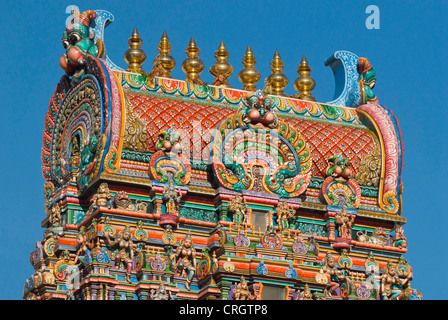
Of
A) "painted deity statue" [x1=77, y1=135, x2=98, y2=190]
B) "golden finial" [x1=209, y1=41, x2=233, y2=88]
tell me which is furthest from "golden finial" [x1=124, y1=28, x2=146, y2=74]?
"painted deity statue" [x1=77, y1=135, x2=98, y2=190]

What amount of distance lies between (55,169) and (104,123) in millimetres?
3877

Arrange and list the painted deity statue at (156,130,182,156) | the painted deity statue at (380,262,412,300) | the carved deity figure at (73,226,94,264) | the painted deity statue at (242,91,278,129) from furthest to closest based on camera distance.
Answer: the painted deity statue at (242,91,278,129) < the painted deity statue at (156,130,182,156) < the painted deity statue at (380,262,412,300) < the carved deity figure at (73,226,94,264)

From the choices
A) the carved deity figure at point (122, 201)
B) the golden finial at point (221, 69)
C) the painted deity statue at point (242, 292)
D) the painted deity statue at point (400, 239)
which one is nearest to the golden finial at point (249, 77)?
the golden finial at point (221, 69)

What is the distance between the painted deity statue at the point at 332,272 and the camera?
74.4 m

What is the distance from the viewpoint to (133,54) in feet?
261

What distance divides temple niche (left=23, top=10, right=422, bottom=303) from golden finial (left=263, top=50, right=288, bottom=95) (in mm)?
1140

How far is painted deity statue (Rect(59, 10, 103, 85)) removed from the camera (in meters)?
78.4

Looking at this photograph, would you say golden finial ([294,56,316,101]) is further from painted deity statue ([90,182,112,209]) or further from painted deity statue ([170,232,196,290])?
painted deity statue ([90,182,112,209])

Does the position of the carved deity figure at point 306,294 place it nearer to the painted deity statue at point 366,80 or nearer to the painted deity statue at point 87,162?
the painted deity statue at point 87,162

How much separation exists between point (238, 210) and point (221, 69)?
774 cm

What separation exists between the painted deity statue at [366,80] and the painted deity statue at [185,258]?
470 inches

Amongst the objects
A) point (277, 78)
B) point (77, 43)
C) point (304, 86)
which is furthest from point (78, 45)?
Answer: point (304, 86)

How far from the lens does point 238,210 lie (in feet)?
246
